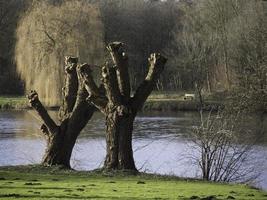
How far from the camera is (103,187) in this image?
15352mm

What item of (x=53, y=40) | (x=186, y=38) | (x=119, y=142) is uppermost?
(x=186, y=38)

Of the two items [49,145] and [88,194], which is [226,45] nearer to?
[49,145]

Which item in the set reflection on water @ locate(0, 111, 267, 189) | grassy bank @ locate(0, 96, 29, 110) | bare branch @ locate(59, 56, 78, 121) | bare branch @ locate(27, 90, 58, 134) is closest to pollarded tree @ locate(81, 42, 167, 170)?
bare branch @ locate(59, 56, 78, 121)

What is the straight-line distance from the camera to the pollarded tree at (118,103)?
20.0 metres

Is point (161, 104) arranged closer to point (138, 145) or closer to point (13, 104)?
point (13, 104)

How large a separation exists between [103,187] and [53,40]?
31.6 m

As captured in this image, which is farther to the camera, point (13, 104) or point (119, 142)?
point (13, 104)

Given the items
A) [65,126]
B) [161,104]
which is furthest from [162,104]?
[65,126]

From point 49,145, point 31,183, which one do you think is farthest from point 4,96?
point 31,183

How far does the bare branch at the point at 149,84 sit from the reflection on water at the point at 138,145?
3.18m

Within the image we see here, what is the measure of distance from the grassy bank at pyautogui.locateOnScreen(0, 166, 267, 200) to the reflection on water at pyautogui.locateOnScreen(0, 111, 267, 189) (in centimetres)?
465

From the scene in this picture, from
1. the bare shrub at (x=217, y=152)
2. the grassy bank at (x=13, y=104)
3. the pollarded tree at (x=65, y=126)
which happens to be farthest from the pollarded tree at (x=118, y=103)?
the grassy bank at (x=13, y=104)

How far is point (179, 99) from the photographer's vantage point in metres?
57.3

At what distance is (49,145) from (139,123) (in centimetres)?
2297
